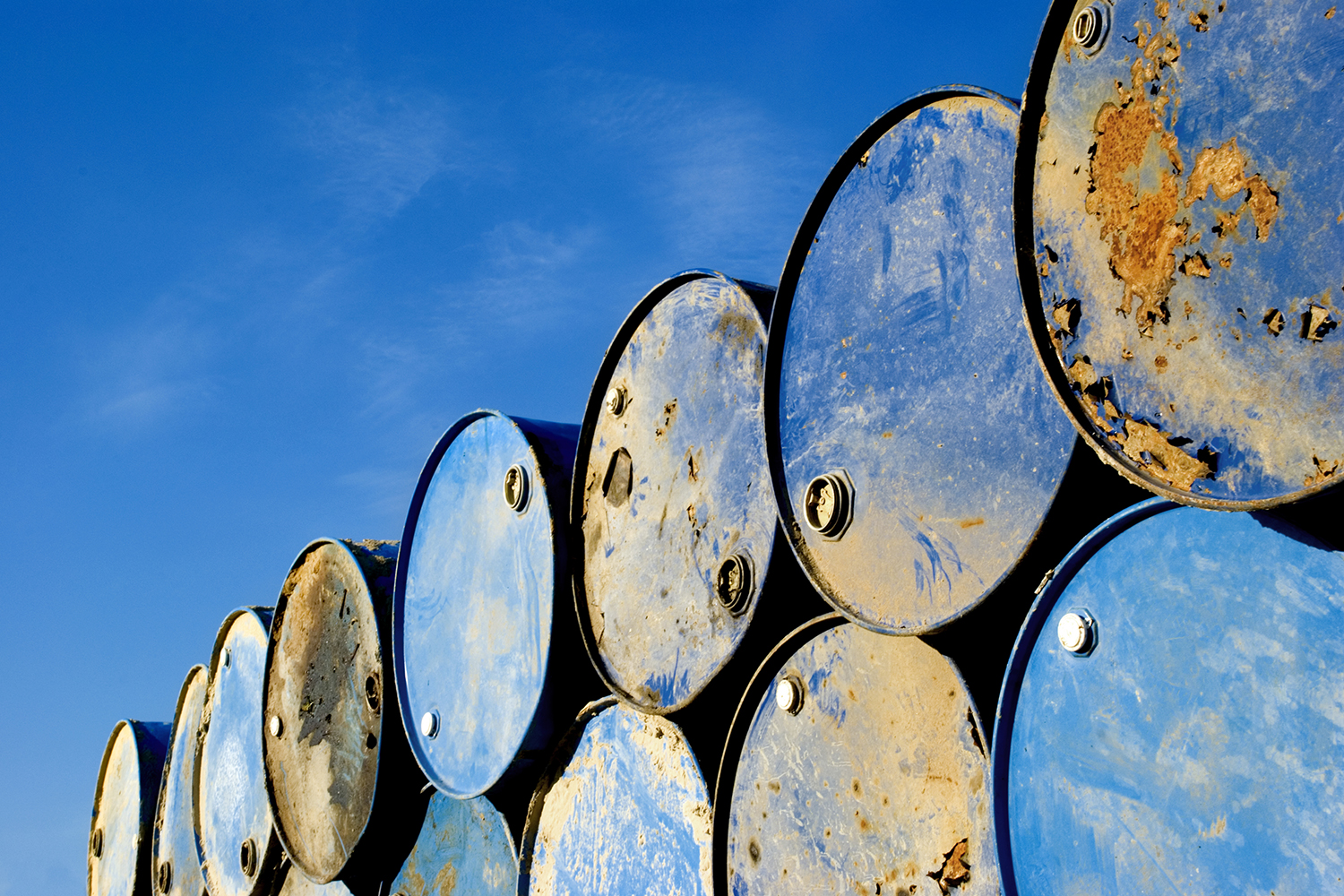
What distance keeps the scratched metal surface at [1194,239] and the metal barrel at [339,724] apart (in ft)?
8.10

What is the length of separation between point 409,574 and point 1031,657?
7.38 feet

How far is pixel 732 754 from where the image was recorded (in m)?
2.26

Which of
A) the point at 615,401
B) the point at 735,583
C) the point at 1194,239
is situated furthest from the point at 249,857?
the point at 1194,239

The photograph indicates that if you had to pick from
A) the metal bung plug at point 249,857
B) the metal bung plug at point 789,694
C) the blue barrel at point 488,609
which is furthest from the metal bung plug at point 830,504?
the metal bung plug at point 249,857

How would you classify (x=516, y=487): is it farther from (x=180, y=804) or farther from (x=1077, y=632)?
(x=180, y=804)

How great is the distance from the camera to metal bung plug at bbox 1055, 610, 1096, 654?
1.56 m

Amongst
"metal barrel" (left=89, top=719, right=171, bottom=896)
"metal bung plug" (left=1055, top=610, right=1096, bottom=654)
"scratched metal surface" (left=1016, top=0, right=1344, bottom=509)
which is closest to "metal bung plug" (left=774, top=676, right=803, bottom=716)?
"metal bung plug" (left=1055, top=610, right=1096, bottom=654)

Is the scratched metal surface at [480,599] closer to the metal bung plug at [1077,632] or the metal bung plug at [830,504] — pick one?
the metal bung plug at [830,504]

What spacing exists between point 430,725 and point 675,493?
111 centimetres

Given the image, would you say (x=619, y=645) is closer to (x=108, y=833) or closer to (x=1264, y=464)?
(x=1264, y=464)

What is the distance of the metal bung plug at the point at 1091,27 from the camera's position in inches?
62.0

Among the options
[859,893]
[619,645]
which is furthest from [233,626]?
[859,893]

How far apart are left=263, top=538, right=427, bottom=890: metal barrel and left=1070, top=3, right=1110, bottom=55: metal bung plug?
2592 millimetres

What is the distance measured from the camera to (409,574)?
3480 millimetres
